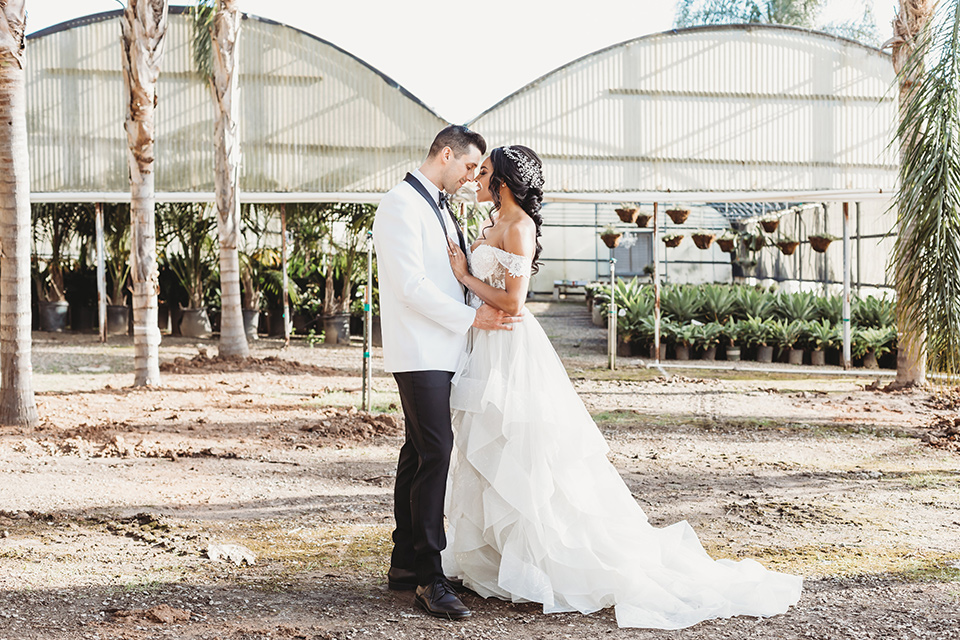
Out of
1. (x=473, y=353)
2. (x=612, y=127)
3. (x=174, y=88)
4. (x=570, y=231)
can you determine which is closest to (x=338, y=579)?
(x=473, y=353)

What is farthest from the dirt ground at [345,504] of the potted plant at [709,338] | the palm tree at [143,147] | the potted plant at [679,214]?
the potted plant at [679,214]

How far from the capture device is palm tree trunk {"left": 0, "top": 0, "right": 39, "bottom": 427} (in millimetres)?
7012

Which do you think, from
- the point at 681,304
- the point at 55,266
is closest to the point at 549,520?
the point at 681,304

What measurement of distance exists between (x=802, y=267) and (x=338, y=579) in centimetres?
2237

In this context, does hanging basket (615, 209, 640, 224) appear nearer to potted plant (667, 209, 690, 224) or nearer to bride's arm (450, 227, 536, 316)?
potted plant (667, 209, 690, 224)

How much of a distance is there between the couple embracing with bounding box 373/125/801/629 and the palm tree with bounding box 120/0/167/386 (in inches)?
252

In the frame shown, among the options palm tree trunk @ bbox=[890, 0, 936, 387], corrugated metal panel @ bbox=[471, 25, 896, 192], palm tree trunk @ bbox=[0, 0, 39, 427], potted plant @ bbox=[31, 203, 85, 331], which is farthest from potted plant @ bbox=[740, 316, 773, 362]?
potted plant @ bbox=[31, 203, 85, 331]

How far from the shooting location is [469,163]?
379 cm

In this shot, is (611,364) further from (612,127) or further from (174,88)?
(174,88)

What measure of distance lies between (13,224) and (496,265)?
4.86 meters

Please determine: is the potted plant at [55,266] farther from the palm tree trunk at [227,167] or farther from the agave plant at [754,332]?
the agave plant at [754,332]

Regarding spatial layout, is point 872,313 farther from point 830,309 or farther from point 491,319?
point 491,319

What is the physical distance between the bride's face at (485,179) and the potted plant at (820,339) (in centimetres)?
1074

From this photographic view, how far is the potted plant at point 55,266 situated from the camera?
17.2 m
